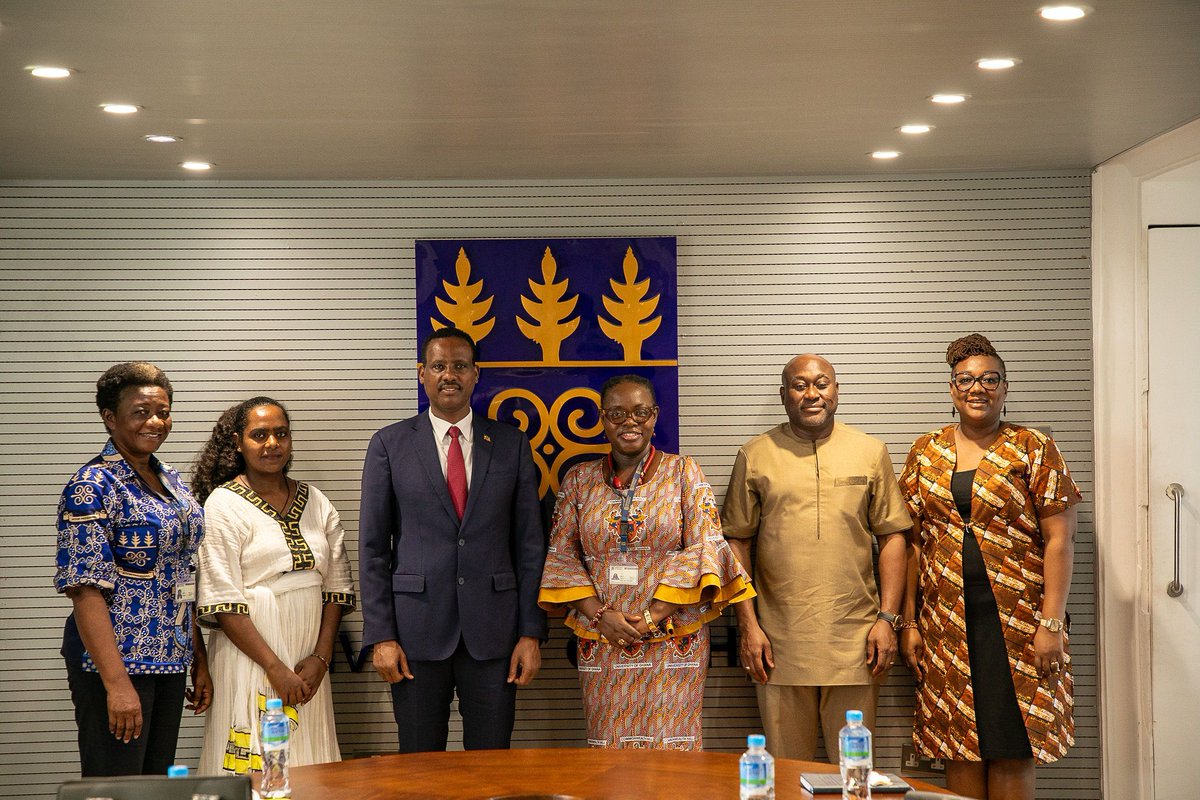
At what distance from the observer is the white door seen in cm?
554

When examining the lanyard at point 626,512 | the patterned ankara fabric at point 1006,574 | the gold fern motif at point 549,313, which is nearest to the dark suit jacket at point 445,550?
the lanyard at point 626,512

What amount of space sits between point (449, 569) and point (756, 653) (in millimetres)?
1352

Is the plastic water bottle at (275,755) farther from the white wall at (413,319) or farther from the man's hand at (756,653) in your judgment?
the white wall at (413,319)

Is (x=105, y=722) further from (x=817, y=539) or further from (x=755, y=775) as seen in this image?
(x=817, y=539)

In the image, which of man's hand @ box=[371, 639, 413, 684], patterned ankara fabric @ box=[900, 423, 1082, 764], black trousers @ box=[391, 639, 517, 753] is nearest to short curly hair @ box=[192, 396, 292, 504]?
man's hand @ box=[371, 639, 413, 684]

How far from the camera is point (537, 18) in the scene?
3.36 m

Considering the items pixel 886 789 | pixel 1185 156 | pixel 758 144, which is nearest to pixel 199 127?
pixel 758 144

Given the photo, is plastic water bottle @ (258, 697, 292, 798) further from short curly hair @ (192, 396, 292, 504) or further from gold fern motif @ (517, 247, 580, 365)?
gold fern motif @ (517, 247, 580, 365)

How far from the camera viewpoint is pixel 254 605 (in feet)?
15.7

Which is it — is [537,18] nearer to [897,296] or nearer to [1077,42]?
[1077,42]

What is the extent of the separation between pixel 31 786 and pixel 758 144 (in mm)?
4436

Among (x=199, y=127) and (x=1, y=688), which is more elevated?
(x=199, y=127)

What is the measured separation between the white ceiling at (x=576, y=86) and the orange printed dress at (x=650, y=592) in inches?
59.3

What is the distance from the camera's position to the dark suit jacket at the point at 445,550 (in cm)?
486
